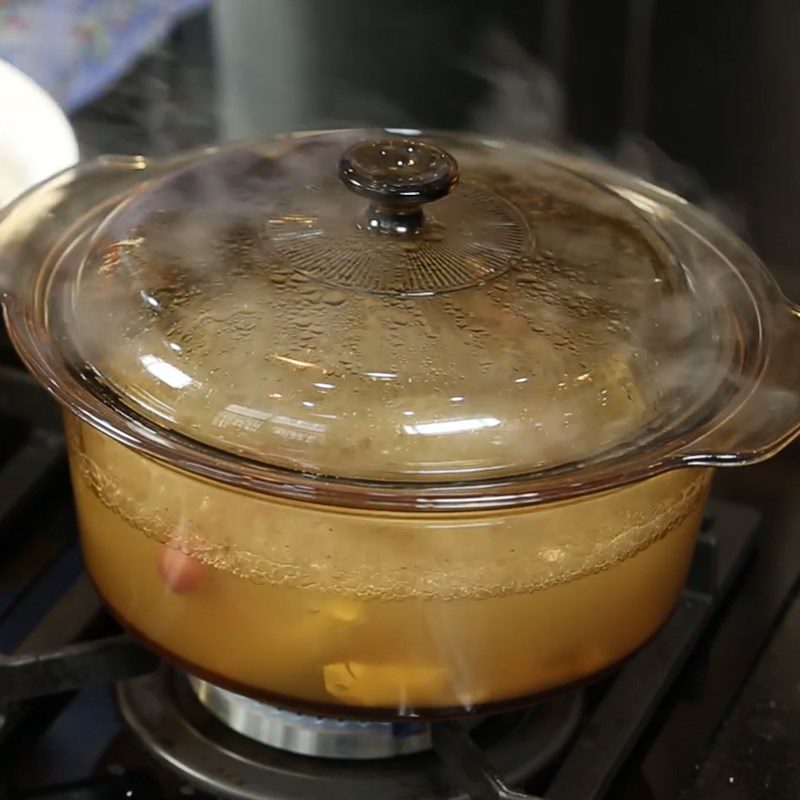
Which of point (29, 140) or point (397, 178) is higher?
point (397, 178)

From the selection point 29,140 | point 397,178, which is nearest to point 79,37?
point 29,140

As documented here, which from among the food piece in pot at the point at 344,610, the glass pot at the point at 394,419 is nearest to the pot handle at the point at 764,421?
the glass pot at the point at 394,419

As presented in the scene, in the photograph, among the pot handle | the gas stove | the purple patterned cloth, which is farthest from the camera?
the purple patterned cloth

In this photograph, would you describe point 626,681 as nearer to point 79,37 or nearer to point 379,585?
point 379,585

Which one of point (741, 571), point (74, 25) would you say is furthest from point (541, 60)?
point (741, 571)

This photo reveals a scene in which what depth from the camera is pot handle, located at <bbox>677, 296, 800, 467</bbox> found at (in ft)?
1.95

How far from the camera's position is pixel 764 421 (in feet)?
2.02

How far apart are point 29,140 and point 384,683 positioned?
60cm

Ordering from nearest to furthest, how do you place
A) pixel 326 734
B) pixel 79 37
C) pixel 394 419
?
pixel 394 419 → pixel 326 734 → pixel 79 37

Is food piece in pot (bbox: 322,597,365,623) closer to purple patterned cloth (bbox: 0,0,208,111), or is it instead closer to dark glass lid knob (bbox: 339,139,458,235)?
dark glass lid knob (bbox: 339,139,458,235)

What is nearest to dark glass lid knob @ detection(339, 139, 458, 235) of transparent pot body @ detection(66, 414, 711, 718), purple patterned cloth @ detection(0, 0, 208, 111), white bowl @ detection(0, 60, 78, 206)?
transparent pot body @ detection(66, 414, 711, 718)

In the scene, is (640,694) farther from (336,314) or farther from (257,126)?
(257,126)

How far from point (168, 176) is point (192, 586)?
0.87ft

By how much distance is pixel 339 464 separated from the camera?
1.96 ft
